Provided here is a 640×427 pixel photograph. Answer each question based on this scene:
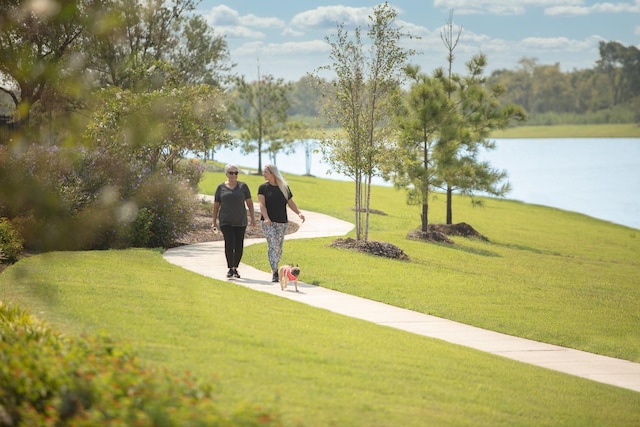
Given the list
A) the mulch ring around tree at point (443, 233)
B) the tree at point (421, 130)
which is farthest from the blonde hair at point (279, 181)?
the tree at point (421, 130)

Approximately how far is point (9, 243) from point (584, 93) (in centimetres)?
15383

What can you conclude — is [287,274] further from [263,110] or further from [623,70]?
[623,70]

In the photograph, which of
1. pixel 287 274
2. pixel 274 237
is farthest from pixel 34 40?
pixel 287 274

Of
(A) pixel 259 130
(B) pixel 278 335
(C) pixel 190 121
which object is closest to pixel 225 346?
(B) pixel 278 335

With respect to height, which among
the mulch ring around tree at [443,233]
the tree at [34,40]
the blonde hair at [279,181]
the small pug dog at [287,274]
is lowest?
the mulch ring around tree at [443,233]

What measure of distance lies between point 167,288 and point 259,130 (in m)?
47.4

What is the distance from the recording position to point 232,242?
15.0 metres

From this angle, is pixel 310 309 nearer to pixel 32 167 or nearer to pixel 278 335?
pixel 278 335

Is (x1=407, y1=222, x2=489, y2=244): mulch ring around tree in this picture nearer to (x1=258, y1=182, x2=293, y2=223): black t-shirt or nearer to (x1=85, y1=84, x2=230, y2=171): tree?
(x1=85, y1=84, x2=230, y2=171): tree

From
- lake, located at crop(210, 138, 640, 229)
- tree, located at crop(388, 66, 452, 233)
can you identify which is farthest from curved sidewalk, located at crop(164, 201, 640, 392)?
tree, located at crop(388, 66, 452, 233)

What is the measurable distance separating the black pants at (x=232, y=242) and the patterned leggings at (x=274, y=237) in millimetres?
403

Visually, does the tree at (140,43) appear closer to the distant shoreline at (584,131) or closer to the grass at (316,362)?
the grass at (316,362)

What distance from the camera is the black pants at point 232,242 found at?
49.3 feet

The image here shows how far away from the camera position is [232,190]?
49.0ft
